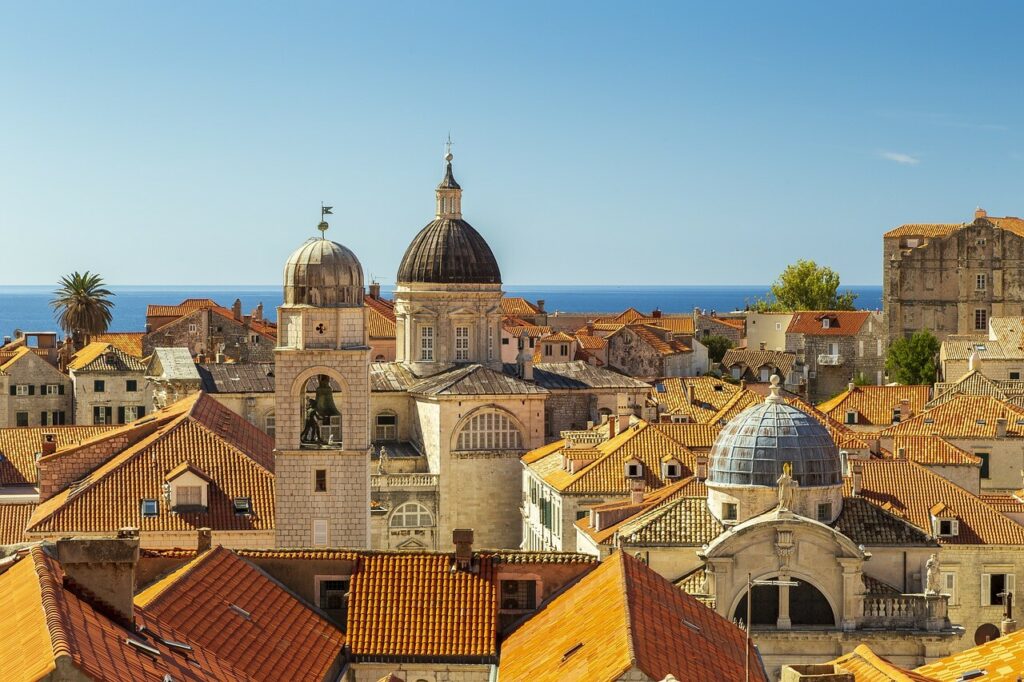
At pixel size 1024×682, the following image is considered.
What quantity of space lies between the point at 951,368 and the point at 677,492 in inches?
1962

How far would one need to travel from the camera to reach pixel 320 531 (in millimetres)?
42531

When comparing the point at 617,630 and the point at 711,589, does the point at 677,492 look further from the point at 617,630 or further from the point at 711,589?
the point at 617,630

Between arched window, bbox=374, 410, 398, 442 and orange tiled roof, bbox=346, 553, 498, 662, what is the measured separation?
140 ft

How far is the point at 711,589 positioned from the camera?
4231 centimetres

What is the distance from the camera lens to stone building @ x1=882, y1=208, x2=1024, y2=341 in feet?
385

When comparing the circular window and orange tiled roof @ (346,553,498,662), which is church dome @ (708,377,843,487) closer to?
the circular window

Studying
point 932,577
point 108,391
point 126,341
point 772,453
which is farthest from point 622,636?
point 126,341

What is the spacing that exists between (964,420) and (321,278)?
135 ft

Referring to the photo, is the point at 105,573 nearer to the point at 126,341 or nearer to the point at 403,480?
the point at 403,480

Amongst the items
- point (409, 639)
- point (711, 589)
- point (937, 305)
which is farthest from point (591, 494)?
point (937, 305)

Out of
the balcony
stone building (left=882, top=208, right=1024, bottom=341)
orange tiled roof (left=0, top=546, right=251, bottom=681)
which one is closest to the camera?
orange tiled roof (left=0, top=546, right=251, bottom=681)

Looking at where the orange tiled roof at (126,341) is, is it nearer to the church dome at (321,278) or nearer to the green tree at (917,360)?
the green tree at (917,360)

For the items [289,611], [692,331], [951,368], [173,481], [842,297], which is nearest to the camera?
[289,611]

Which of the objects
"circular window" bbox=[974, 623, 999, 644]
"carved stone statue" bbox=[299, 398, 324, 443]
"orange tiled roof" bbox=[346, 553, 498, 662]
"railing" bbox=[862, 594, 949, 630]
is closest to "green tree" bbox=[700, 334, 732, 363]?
"circular window" bbox=[974, 623, 999, 644]
